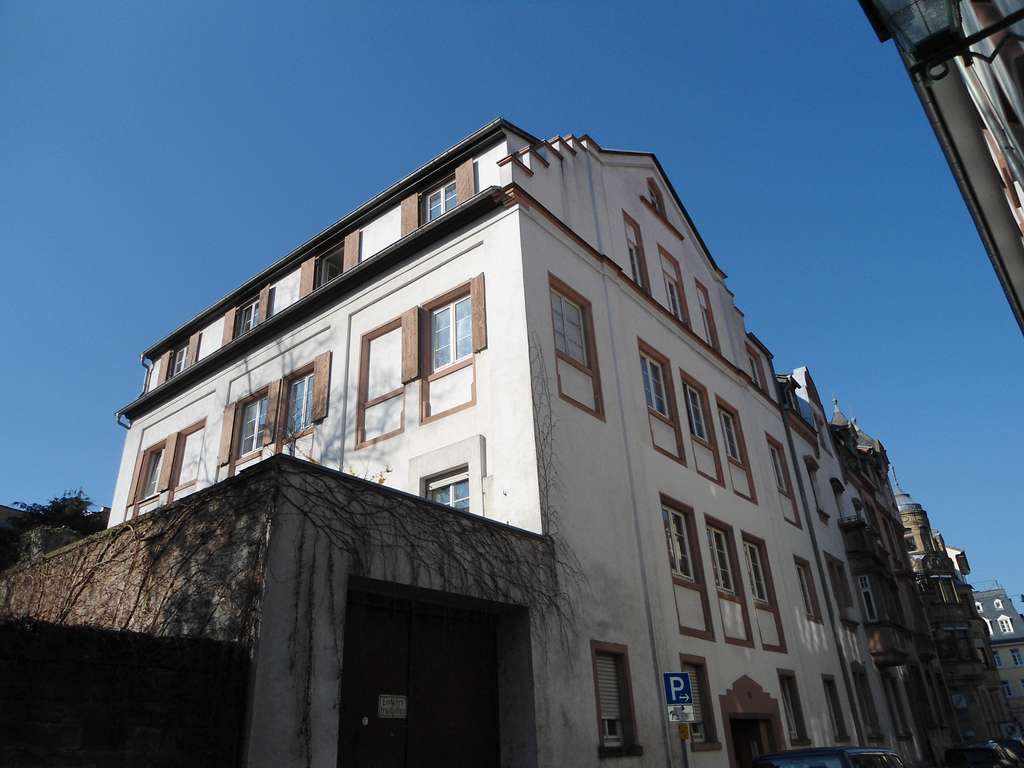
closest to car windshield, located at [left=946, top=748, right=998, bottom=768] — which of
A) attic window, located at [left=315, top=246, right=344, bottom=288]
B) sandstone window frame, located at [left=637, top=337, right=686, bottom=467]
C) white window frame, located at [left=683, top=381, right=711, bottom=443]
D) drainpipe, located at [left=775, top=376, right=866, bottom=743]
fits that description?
drainpipe, located at [left=775, top=376, right=866, bottom=743]

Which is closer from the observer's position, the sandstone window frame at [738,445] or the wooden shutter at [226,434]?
the wooden shutter at [226,434]

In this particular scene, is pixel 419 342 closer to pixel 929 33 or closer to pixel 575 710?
pixel 575 710

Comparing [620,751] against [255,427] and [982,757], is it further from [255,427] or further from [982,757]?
[982,757]

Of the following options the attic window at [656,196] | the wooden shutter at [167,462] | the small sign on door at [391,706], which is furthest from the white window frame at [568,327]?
the wooden shutter at [167,462]

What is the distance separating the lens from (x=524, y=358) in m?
12.8

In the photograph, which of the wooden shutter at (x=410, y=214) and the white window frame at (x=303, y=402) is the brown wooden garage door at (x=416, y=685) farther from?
the wooden shutter at (x=410, y=214)

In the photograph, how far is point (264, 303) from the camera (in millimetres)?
20359

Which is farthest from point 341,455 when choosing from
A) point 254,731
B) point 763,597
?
point 763,597

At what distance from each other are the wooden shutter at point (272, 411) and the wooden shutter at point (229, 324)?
12.2ft

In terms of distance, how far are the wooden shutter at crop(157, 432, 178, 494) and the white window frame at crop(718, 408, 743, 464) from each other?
1447cm

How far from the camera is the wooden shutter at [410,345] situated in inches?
568

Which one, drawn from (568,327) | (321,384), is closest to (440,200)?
(568,327)

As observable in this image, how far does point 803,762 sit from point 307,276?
592 inches

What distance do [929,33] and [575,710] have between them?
29.4 ft
